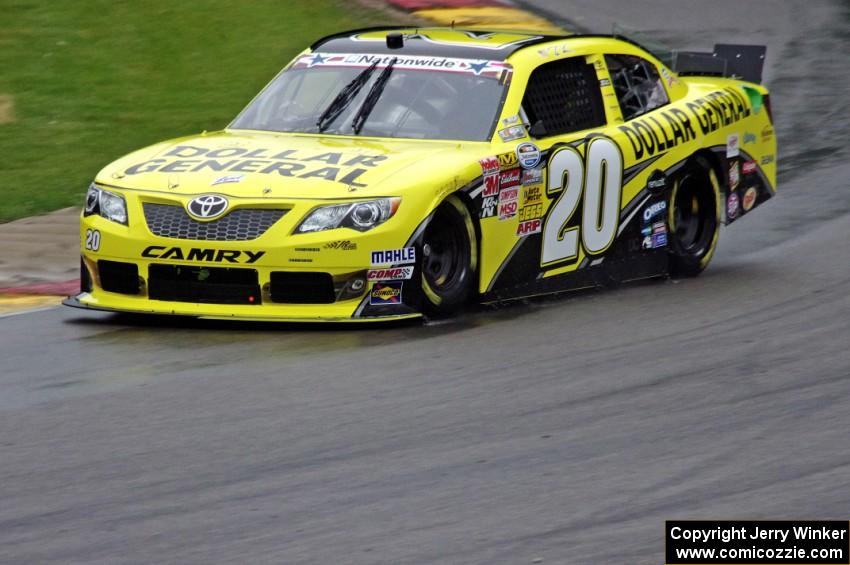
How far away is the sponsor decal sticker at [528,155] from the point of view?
8.62 meters

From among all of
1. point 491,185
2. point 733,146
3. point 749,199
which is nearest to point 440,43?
point 491,185

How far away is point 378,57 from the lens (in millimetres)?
9336

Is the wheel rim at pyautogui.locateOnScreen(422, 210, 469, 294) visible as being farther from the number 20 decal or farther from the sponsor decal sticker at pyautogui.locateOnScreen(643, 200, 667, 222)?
the sponsor decal sticker at pyautogui.locateOnScreen(643, 200, 667, 222)

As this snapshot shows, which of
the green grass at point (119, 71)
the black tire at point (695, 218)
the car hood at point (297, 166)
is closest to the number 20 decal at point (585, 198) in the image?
the car hood at point (297, 166)

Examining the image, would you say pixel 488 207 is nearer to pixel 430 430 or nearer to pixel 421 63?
pixel 421 63

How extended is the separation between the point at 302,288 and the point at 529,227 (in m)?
1.45

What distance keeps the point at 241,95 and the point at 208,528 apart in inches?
461

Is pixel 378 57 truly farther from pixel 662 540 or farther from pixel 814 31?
pixel 814 31

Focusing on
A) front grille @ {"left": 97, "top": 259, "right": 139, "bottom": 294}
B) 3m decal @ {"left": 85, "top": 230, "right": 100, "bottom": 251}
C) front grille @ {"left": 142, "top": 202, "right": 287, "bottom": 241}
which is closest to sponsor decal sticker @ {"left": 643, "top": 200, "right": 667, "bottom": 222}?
front grille @ {"left": 142, "top": 202, "right": 287, "bottom": 241}

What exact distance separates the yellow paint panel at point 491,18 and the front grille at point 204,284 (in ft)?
35.9

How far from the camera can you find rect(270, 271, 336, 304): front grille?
25.7 feet

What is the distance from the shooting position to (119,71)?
55.4ft

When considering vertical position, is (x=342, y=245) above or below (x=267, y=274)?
above

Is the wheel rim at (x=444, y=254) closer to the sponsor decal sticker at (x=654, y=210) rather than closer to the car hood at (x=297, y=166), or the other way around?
the car hood at (x=297, y=166)
